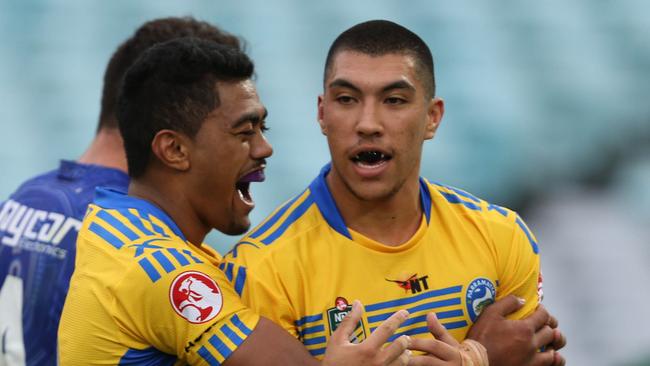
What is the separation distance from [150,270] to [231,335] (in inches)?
11.2

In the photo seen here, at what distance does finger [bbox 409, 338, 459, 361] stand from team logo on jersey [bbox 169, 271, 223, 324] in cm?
55

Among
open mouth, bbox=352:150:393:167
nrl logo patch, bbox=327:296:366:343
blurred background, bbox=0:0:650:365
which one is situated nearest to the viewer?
nrl logo patch, bbox=327:296:366:343

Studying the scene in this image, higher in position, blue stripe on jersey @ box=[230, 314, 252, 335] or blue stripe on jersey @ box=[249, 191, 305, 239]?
blue stripe on jersey @ box=[249, 191, 305, 239]

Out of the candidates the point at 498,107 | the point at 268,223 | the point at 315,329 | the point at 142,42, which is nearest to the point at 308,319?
the point at 315,329

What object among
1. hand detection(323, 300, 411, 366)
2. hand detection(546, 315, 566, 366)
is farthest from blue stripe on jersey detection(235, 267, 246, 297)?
hand detection(546, 315, 566, 366)

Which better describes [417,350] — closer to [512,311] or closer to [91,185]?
[512,311]

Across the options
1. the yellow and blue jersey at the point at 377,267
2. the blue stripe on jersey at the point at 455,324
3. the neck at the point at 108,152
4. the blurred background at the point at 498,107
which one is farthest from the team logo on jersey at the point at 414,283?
the blurred background at the point at 498,107

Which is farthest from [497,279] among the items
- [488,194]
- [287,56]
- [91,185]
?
[287,56]

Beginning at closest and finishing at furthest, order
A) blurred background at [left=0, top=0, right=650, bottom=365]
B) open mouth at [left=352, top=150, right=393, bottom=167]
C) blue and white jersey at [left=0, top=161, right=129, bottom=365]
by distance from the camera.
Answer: open mouth at [left=352, top=150, right=393, bottom=167] → blue and white jersey at [left=0, top=161, right=129, bottom=365] → blurred background at [left=0, top=0, right=650, bottom=365]

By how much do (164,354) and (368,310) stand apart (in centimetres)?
60

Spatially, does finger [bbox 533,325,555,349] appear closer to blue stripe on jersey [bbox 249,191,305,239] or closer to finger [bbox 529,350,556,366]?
finger [bbox 529,350,556,366]

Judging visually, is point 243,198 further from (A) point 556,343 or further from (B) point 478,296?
(A) point 556,343

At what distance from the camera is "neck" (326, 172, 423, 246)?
3.49 metres

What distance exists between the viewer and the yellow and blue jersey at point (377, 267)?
10.8 feet
